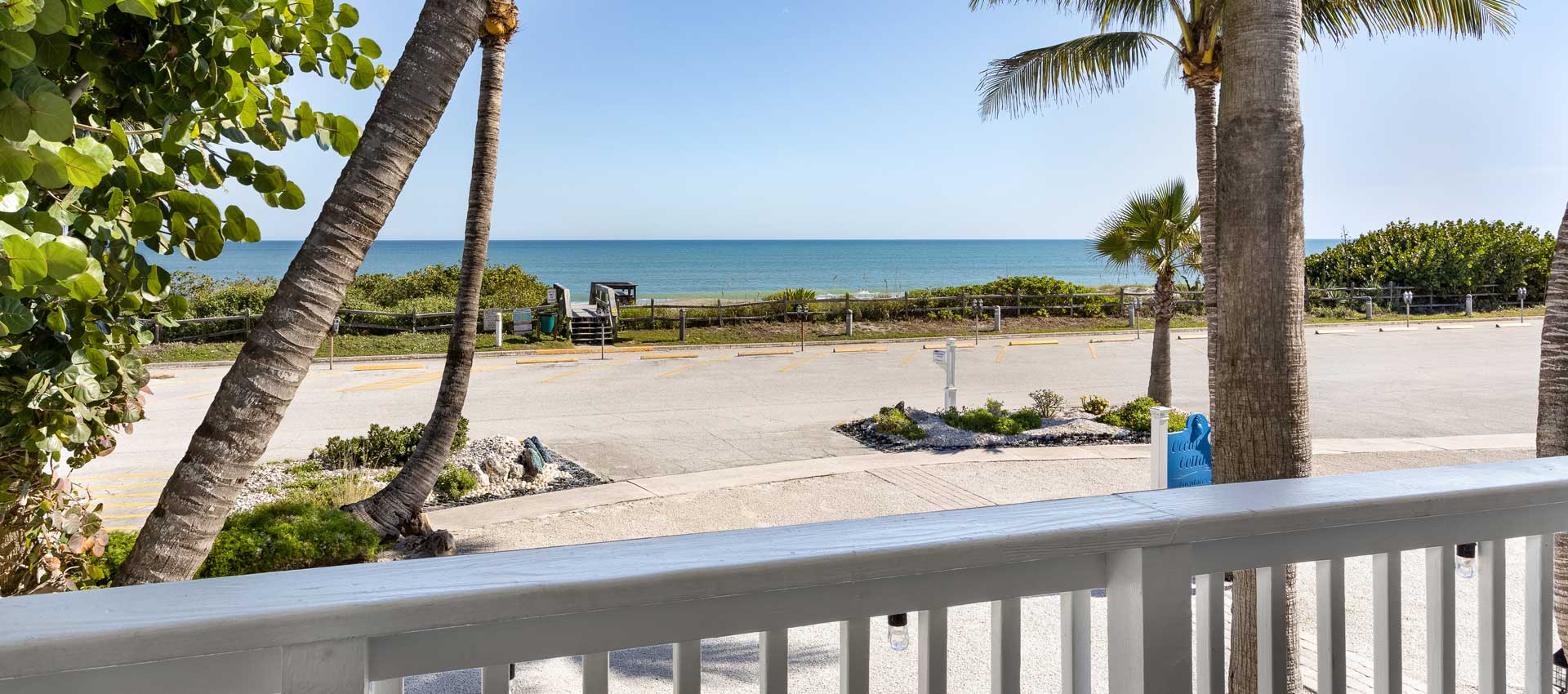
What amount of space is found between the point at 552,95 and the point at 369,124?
117m

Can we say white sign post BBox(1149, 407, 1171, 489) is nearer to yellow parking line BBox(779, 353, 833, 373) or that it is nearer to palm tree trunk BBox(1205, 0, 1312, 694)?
palm tree trunk BBox(1205, 0, 1312, 694)

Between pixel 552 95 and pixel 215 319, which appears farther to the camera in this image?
pixel 552 95

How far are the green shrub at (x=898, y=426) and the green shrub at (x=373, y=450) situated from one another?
557 centimetres

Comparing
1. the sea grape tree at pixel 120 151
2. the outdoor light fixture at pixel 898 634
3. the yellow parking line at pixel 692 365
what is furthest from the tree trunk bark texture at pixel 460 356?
the yellow parking line at pixel 692 365

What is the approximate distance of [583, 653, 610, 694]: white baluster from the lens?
1142mm

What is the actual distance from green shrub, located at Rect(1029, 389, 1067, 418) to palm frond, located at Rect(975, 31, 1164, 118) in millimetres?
4510

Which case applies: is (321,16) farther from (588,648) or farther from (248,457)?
(588,648)

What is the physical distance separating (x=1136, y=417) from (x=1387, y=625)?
41.1 feet

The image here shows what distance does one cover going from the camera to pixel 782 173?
421 feet

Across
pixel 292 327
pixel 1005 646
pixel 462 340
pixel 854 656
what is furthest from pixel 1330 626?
pixel 462 340

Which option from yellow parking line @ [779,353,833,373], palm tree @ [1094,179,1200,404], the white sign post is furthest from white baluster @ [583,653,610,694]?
yellow parking line @ [779,353,833,373]

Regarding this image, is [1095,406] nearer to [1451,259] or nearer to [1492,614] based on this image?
[1492,614]

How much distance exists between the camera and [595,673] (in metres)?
1.15

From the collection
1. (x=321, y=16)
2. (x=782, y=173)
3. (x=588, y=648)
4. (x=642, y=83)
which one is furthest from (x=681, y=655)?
(x=782, y=173)
